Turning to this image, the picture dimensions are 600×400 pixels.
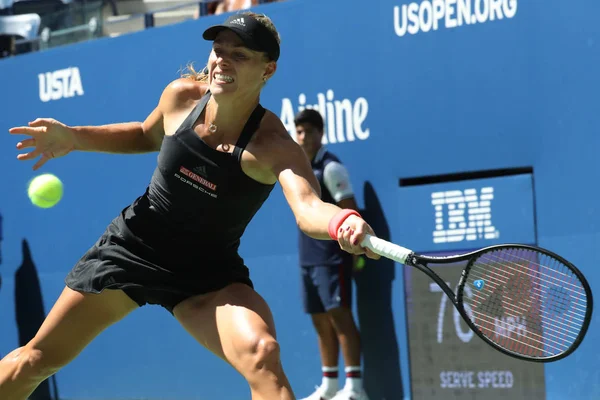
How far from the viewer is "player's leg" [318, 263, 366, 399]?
20.8 feet

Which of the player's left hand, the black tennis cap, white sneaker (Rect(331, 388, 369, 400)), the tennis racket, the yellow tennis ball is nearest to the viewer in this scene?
the player's left hand

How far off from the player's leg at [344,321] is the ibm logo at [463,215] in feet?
2.17

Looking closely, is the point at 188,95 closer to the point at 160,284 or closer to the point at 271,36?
the point at 271,36

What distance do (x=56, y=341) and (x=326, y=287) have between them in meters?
2.75

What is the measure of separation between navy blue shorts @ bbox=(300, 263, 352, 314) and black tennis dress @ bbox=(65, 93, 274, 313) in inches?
97.6

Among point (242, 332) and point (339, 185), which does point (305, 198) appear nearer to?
point (242, 332)

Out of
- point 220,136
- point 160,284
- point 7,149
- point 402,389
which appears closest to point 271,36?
point 220,136

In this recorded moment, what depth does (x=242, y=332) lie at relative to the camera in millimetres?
3428

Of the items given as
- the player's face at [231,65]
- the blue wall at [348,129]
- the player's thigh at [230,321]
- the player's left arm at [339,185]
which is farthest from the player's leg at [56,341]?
the blue wall at [348,129]

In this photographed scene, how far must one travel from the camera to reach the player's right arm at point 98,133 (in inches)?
156

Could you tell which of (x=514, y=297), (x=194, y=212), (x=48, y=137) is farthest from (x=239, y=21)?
(x=514, y=297)

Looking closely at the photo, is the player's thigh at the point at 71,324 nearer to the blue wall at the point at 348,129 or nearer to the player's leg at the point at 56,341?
the player's leg at the point at 56,341

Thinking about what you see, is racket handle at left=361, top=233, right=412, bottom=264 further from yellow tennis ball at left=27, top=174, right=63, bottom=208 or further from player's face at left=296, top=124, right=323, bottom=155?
player's face at left=296, top=124, right=323, bottom=155

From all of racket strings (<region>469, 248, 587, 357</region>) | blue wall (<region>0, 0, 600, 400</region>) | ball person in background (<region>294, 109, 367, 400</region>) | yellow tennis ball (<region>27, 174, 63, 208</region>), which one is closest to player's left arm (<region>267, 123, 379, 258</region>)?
racket strings (<region>469, 248, 587, 357</region>)
